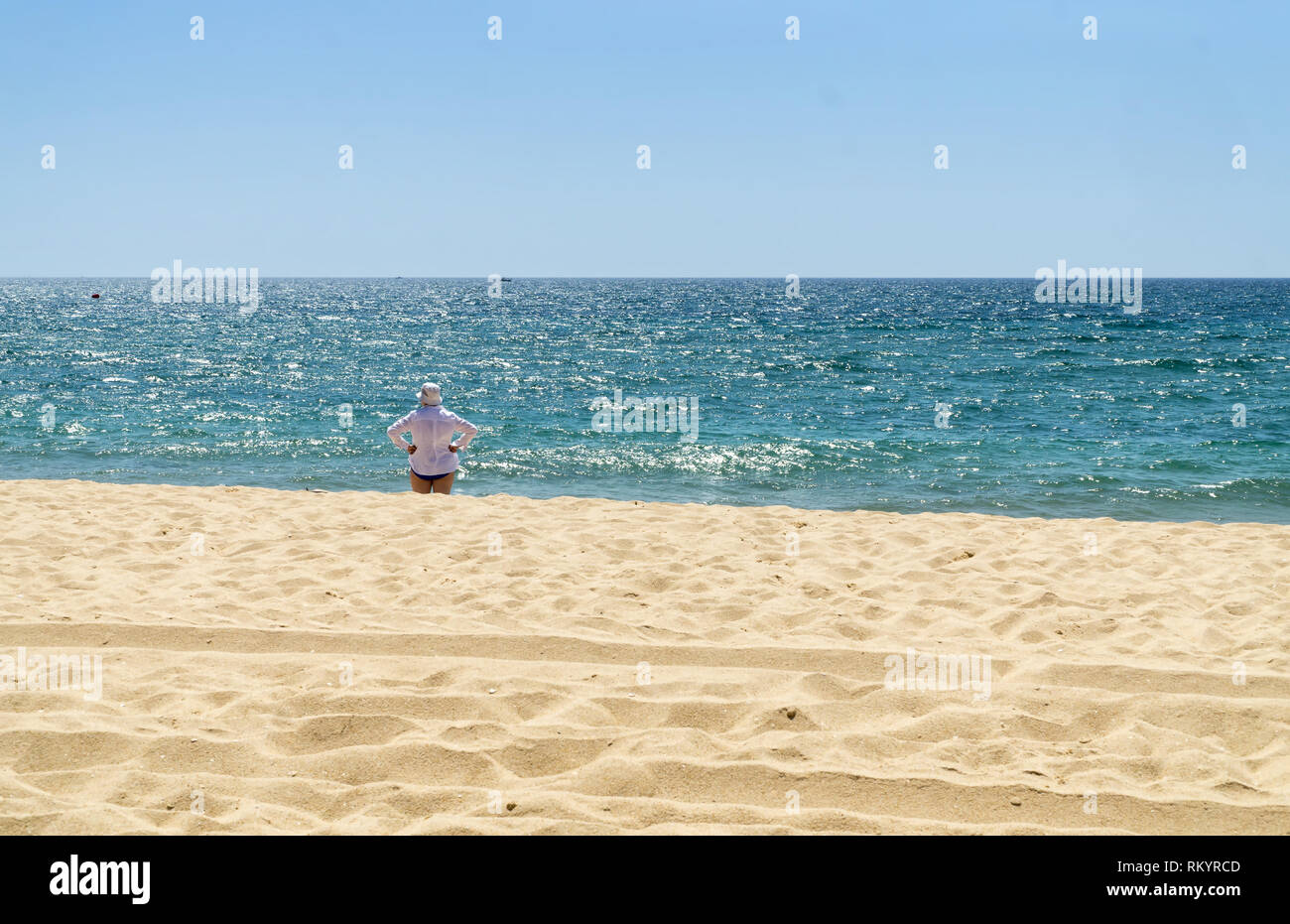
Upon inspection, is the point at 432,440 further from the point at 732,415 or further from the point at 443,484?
the point at 732,415

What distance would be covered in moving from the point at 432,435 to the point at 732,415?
42.5ft

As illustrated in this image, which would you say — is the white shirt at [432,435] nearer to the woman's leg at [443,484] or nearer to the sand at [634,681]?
the woman's leg at [443,484]

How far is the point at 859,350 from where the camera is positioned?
38688mm

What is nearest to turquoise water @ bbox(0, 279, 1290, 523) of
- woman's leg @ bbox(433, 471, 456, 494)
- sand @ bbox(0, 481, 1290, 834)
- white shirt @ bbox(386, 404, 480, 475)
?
woman's leg @ bbox(433, 471, 456, 494)

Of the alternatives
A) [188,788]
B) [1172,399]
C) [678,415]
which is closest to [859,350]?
[1172,399]

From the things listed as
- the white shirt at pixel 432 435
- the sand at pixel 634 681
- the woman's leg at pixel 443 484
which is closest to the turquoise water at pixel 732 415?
the woman's leg at pixel 443 484

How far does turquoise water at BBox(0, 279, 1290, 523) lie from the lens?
569 inches

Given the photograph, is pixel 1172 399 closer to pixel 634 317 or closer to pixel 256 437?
pixel 256 437

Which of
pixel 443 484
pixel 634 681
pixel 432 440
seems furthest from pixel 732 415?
pixel 634 681

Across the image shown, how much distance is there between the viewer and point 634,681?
5.15 m

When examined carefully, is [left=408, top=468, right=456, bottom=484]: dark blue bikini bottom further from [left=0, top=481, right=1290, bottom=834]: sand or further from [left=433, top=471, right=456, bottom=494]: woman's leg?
[left=0, top=481, right=1290, bottom=834]: sand

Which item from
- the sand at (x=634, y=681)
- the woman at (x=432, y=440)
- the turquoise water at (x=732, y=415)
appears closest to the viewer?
the sand at (x=634, y=681)

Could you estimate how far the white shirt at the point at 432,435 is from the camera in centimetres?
1023
